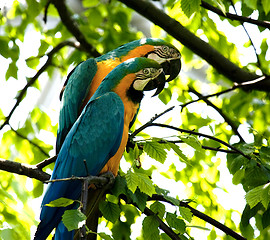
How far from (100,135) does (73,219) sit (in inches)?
38.8

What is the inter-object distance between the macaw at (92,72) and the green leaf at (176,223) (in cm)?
124

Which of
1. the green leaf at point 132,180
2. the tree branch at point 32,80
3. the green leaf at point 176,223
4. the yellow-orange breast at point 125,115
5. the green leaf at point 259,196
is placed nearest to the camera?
the green leaf at point 132,180

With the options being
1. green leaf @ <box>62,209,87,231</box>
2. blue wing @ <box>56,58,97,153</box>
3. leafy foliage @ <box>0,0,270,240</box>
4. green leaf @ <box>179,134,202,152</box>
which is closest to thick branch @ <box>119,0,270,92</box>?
leafy foliage @ <box>0,0,270,240</box>

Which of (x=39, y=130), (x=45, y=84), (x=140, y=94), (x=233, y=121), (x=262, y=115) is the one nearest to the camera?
(x=140, y=94)

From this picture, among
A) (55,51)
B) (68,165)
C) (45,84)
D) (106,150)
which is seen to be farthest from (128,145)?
(45,84)

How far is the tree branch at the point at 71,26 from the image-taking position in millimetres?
4324

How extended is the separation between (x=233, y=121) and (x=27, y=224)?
6.39 ft

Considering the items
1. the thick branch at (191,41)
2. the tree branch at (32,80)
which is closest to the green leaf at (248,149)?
the thick branch at (191,41)

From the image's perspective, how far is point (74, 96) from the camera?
3311 mm

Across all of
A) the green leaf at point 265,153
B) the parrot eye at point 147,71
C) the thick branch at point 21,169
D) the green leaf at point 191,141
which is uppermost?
the parrot eye at point 147,71

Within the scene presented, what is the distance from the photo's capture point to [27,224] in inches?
116

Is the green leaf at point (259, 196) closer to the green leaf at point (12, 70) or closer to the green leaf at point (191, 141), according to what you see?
the green leaf at point (191, 141)

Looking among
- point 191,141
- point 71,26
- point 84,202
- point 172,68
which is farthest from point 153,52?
point 84,202

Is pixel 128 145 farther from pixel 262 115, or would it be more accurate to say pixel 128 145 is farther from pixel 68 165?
pixel 262 115
